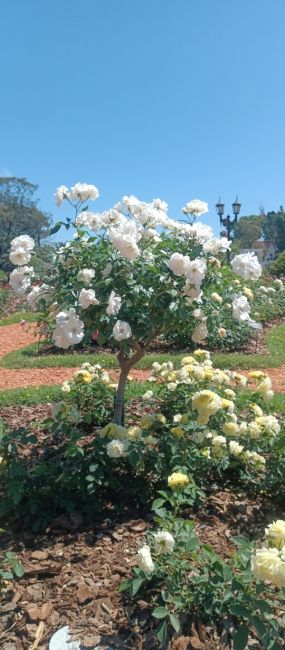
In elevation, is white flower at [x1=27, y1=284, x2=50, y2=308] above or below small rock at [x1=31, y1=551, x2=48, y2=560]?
above

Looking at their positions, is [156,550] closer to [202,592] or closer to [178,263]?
[202,592]

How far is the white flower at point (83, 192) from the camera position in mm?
2900

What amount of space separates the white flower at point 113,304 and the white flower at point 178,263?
30 centimetres

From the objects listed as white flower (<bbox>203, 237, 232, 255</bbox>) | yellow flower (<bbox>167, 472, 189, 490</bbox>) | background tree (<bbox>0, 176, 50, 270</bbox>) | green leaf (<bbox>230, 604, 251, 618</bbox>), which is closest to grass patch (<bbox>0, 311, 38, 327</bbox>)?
Result: white flower (<bbox>203, 237, 232, 255</bbox>)

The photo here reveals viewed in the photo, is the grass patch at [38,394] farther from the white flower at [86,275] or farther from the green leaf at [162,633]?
the green leaf at [162,633]

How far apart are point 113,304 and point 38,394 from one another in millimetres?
2925

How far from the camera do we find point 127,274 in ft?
8.27

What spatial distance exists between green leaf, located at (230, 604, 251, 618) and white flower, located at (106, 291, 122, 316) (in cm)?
131

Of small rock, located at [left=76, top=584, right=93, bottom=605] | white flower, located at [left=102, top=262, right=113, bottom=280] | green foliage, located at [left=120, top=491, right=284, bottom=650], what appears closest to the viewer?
green foliage, located at [left=120, top=491, right=284, bottom=650]

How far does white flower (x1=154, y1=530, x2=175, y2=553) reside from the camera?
1838 millimetres

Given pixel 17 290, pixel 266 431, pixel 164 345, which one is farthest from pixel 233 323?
pixel 164 345

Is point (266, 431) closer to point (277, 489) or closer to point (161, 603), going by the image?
point (277, 489)

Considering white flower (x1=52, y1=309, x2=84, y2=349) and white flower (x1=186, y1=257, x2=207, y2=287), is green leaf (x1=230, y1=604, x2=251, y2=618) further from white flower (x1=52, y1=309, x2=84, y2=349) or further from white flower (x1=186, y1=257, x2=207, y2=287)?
white flower (x1=186, y1=257, x2=207, y2=287)

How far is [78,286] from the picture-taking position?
8.53ft
